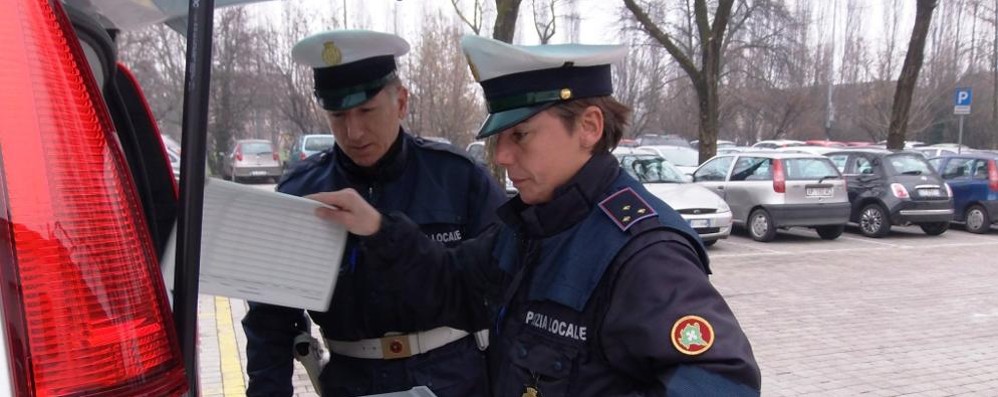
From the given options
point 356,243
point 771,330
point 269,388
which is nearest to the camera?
point 356,243

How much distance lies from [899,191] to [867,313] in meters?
6.31

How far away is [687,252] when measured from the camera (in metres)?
1.39

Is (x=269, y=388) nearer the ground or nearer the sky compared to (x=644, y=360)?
nearer the ground

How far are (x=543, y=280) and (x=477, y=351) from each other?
2.92 feet

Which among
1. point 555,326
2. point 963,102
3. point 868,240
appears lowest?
point 868,240

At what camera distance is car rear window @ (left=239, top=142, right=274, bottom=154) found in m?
24.5

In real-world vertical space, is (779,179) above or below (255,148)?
below

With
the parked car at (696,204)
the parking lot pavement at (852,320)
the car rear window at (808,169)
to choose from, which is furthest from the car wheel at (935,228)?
the parked car at (696,204)

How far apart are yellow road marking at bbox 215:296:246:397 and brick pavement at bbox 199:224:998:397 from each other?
0.01 metres

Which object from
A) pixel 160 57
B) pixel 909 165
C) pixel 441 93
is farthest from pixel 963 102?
pixel 160 57

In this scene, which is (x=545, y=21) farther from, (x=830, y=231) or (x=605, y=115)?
(x=605, y=115)

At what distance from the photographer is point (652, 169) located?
40.1 ft

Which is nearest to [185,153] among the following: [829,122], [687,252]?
[687,252]

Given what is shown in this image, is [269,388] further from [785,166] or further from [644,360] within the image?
[785,166]
